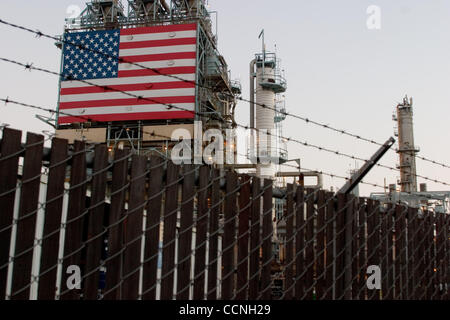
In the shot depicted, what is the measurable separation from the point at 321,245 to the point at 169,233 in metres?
1.62

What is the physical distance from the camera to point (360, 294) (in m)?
4.67

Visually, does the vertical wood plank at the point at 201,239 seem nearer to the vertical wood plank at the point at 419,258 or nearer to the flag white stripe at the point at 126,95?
the vertical wood plank at the point at 419,258

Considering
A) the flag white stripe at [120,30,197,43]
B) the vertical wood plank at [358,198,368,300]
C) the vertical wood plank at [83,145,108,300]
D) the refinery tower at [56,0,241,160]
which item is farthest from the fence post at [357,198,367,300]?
the flag white stripe at [120,30,197,43]

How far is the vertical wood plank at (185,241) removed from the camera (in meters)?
3.37

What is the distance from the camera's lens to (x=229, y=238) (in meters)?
3.63

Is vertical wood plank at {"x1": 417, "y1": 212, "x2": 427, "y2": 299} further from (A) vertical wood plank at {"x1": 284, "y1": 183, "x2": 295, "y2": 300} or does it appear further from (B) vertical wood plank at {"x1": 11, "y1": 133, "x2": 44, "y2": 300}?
(B) vertical wood plank at {"x1": 11, "y1": 133, "x2": 44, "y2": 300}

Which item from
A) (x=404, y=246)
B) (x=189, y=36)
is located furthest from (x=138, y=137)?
(x=404, y=246)

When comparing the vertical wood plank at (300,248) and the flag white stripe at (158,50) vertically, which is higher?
the flag white stripe at (158,50)

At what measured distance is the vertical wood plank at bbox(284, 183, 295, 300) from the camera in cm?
400

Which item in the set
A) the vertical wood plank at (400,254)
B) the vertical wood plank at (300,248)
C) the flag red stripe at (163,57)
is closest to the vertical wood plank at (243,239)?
the vertical wood plank at (300,248)

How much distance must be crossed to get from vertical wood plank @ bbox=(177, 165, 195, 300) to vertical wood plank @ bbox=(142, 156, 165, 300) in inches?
7.4

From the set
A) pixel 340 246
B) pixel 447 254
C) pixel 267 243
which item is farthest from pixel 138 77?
pixel 267 243

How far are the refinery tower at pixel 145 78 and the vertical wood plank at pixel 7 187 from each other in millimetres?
28122
